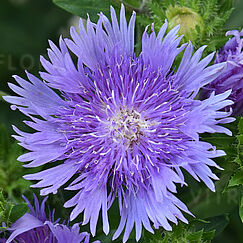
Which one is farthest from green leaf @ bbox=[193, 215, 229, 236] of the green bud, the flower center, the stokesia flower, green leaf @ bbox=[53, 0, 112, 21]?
green leaf @ bbox=[53, 0, 112, 21]

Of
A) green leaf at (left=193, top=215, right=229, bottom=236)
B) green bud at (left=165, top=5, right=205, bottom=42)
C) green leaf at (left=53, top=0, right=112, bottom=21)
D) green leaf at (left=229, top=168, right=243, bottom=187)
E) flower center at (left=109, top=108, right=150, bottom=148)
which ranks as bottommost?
green leaf at (left=193, top=215, right=229, bottom=236)

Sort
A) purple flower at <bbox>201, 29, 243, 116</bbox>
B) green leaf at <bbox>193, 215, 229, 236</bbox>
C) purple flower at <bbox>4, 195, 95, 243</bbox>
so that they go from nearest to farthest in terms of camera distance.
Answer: purple flower at <bbox>4, 195, 95, 243</bbox>, purple flower at <bbox>201, 29, 243, 116</bbox>, green leaf at <bbox>193, 215, 229, 236</bbox>

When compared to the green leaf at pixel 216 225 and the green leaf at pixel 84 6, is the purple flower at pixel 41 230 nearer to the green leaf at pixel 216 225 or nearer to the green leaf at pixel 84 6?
the green leaf at pixel 216 225

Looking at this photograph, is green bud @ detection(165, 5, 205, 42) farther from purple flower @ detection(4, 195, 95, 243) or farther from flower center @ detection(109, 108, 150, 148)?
purple flower @ detection(4, 195, 95, 243)

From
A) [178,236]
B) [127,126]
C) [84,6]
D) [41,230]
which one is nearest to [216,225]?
[178,236]

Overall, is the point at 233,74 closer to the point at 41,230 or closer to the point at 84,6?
the point at 84,6
